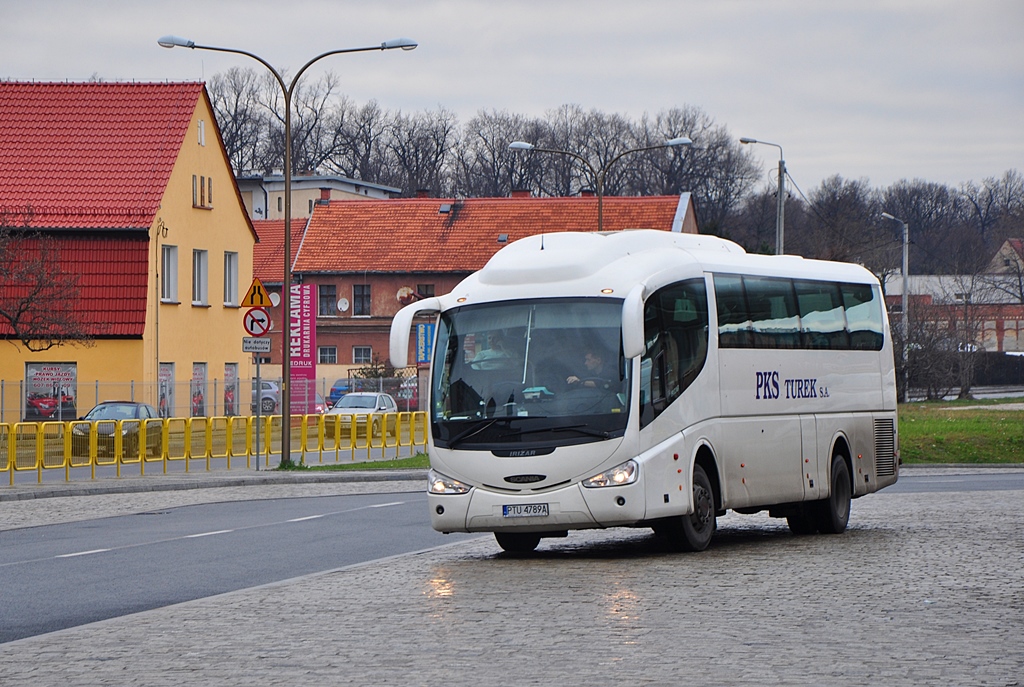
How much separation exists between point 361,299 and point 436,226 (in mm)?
5291

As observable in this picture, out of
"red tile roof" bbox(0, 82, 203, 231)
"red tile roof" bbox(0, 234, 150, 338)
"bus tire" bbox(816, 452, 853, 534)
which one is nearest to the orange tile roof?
"red tile roof" bbox(0, 82, 203, 231)

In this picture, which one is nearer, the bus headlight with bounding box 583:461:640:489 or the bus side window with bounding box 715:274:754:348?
the bus headlight with bounding box 583:461:640:489

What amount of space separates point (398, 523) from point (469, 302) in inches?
221

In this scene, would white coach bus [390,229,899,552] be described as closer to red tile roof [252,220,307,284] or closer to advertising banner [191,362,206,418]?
advertising banner [191,362,206,418]

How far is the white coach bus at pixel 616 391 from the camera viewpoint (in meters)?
15.0

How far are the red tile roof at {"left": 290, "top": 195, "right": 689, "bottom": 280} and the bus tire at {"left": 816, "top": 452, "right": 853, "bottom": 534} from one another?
57217mm

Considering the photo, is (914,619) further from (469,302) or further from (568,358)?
(469,302)

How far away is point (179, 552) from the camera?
17281 mm

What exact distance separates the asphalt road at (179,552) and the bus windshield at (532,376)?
1983 millimetres

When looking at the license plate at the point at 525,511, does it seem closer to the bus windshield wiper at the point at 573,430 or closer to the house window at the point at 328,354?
the bus windshield wiper at the point at 573,430

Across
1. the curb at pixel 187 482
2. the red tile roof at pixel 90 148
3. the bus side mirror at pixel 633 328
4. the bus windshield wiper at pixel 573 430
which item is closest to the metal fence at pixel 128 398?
the red tile roof at pixel 90 148

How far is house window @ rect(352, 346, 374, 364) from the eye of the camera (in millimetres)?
78000

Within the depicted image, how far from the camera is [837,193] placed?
107 metres

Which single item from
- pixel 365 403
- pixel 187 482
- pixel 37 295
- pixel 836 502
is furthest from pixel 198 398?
pixel 836 502
